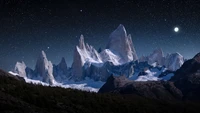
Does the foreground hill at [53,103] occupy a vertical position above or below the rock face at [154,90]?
below

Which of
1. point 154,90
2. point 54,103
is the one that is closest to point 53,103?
point 54,103

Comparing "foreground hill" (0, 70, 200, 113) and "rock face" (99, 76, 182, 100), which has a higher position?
"rock face" (99, 76, 182, 100)

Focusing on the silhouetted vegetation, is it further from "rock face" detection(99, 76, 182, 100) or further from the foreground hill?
"rock face" detection(99, 76, 182, 100)

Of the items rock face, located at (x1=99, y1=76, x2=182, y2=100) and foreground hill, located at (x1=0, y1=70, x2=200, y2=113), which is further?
rock face, located at (x1=99, y1=76, x2=182, y2=100)

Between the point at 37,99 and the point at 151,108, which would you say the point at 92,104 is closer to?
the point at 37,99

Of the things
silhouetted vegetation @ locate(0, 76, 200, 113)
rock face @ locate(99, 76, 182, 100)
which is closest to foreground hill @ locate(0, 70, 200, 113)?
silhouetted vegetation @ locate(0, 76, 200, 113)

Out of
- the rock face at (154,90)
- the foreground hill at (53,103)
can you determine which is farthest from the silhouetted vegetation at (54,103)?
the rock face at (154,90)

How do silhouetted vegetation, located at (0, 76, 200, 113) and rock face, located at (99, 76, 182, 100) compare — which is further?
rock face, located at (99, 76, 182, 100)

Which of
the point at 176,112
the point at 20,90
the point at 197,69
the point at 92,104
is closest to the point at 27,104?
the point at 20,90

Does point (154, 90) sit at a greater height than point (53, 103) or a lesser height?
greater

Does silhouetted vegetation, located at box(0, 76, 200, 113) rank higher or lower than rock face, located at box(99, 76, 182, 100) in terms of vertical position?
lower

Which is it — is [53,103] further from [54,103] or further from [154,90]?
[154,90]

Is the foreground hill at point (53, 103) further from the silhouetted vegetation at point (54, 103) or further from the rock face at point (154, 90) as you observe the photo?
the rock face at point (154, 90)
